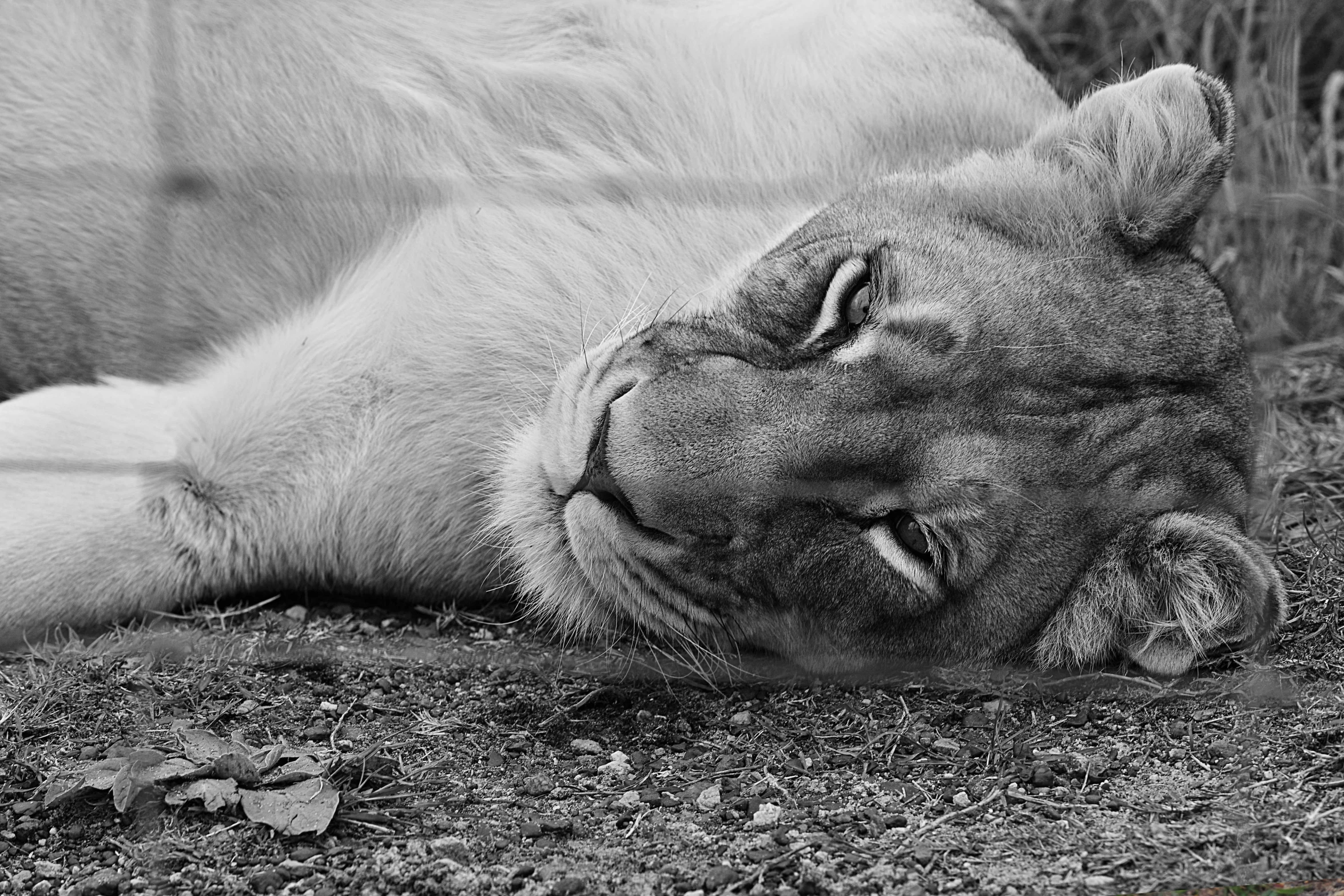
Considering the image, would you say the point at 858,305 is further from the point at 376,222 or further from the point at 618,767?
the point at 376,222

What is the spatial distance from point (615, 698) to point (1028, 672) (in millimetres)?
957

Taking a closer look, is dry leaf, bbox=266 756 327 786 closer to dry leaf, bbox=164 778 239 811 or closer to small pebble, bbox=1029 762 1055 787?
dry leaf, bbox=164 778 239 811

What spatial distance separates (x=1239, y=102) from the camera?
21.3 ft

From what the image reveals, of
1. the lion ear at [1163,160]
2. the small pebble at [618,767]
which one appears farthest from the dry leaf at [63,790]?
the lion ear at [1163,160]

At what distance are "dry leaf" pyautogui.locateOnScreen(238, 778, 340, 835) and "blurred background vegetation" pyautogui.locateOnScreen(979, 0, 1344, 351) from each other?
11.6ft

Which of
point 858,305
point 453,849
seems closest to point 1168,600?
point 858,305

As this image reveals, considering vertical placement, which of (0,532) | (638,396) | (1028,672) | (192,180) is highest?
(192,180)

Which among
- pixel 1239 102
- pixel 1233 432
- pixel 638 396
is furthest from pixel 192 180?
pixel 1239 102

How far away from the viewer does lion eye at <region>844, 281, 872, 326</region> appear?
3.48m

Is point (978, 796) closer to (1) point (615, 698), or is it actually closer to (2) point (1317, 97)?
(1) point (615, 698)

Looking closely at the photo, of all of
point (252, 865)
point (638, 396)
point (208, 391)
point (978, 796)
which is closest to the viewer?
point (252, 865)

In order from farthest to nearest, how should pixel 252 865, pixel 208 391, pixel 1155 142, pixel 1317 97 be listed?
1. pixel 1317 97
2. pixel 208 391
3. pixel 1155 142
4. pixel 252 865

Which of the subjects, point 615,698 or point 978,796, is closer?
→ point 978,796

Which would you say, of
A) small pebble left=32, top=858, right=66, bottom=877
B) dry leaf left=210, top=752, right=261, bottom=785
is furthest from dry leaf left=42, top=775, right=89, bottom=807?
dry leaf left=210, top=752, right=261, bottom=785
